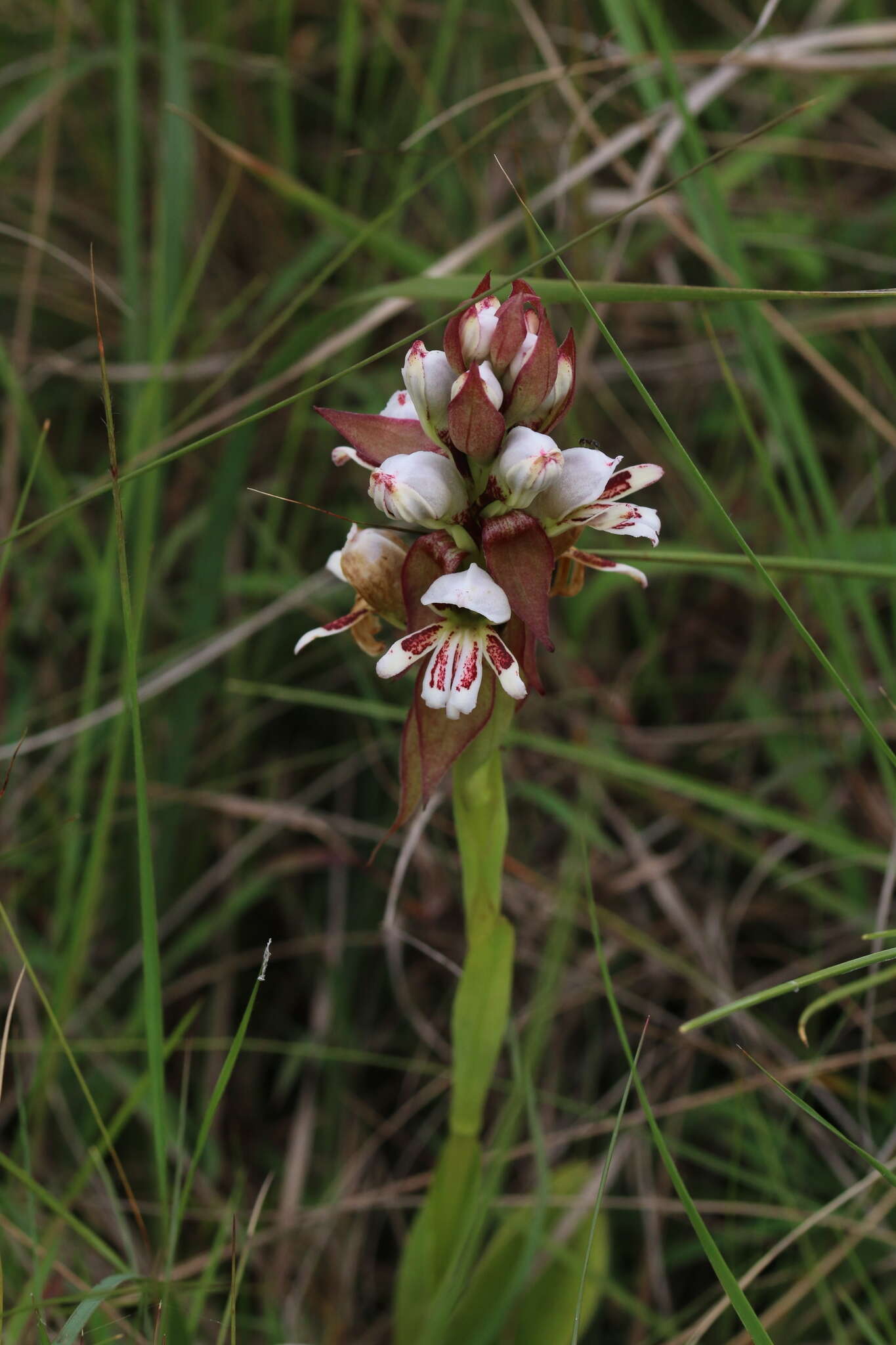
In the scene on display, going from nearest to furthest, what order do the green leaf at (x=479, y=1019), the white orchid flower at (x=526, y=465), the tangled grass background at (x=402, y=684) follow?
the white orchid flower at (x=526, y=465), the green leaf at (x=479, y=1019), the tangled grass background at (x=402, y=684)

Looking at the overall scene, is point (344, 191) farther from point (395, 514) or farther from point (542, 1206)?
point (542, 1206)

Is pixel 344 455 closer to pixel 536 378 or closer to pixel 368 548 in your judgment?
pixel 368 548

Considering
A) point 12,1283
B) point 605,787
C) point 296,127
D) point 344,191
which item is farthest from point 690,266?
point 12,1283

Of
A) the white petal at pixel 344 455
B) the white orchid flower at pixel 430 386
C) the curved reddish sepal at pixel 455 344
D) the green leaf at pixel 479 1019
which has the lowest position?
the green leaf at pixel 479 1019

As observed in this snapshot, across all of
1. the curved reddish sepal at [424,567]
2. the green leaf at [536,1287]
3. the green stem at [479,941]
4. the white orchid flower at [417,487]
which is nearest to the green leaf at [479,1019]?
the green stem at [479,941]

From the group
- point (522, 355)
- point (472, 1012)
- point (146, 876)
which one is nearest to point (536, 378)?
point (522, 355)

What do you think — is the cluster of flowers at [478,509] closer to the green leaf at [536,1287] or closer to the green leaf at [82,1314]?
the green leaf at [82,1314]
